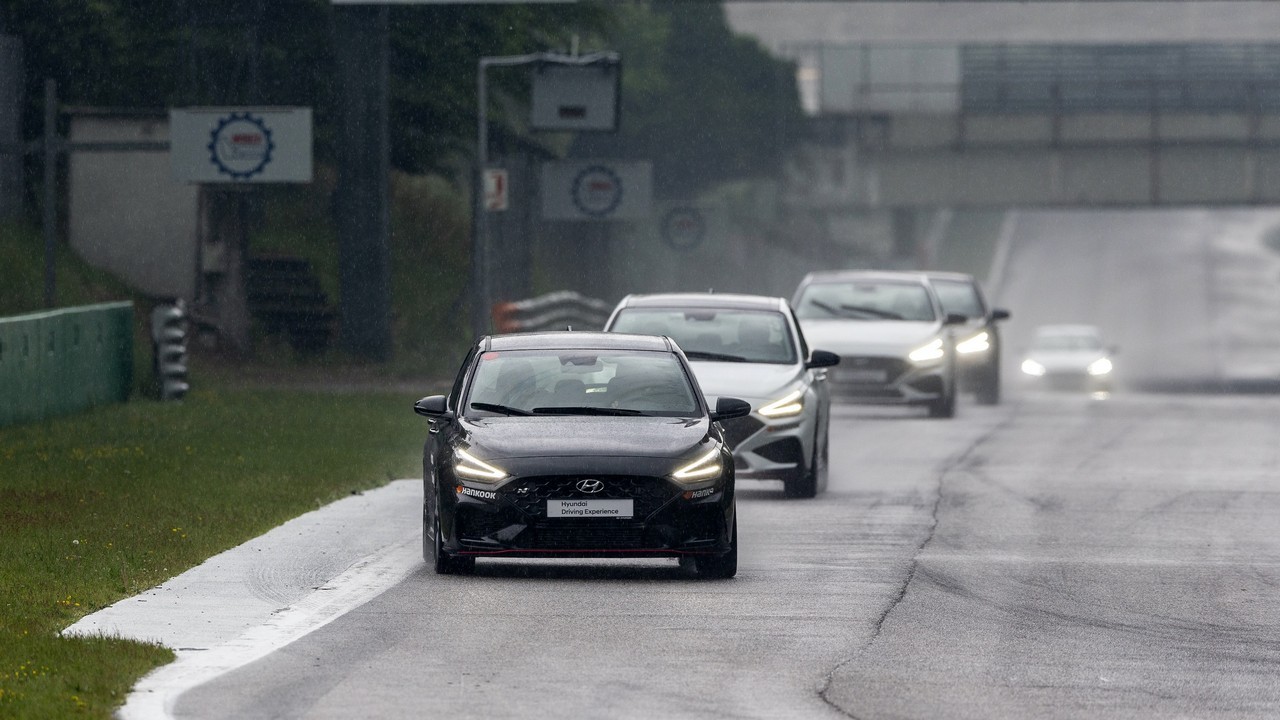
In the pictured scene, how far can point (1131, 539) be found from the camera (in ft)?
50.4

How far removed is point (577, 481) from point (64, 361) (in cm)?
1324

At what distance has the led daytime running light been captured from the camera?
12570 mm

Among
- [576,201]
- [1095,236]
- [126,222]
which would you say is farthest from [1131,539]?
[1095,236]

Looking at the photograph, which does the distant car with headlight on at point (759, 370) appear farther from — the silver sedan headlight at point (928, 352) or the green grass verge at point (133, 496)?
the silver sedan headlight at point (928, 352)

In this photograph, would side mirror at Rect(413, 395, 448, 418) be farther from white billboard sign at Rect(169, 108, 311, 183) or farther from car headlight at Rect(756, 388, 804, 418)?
white billboard sign at Rect(169, 108, 311, 183)

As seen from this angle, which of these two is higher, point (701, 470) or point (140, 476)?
point (701, 470)

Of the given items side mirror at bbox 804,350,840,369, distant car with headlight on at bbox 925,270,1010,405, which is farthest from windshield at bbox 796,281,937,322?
side mirror at bbox 804,350,840,369

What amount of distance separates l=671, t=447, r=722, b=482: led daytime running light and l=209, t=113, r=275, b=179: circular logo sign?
23744 mm

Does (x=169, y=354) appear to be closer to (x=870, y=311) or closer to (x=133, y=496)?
(x=870, y=311)

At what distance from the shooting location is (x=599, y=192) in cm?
4372

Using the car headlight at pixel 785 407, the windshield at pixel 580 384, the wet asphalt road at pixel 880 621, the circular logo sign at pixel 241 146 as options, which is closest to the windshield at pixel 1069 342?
the circular logo sign at pixel 241 146

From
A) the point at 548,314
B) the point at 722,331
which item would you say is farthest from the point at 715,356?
the point at 548,314

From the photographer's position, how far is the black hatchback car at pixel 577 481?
1248cm

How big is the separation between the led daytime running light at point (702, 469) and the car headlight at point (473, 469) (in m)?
0.92
